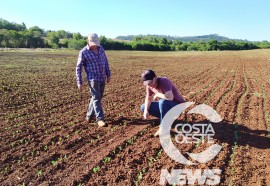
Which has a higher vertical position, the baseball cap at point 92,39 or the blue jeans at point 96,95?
the baseball cap at point 92,39

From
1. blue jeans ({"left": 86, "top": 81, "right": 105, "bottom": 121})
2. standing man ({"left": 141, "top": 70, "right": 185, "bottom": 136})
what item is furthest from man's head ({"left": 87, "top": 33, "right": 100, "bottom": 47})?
standing man ({"left": 141, "top": 70, "right": 185, "bottom": 136})

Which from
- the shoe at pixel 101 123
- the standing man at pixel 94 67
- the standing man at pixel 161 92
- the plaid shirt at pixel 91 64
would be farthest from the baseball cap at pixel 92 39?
the shoe at pixel 101 123

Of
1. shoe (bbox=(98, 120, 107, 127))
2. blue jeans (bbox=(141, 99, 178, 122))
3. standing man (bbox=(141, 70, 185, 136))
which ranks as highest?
standing man (bbox=(141, 70, 185, 136))

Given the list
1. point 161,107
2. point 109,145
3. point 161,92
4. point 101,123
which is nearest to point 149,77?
point 161,92

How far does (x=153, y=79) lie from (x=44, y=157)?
2.40 meters

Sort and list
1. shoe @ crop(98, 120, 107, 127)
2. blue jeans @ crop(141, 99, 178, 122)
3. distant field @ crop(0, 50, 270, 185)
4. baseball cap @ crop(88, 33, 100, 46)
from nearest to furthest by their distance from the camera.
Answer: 1. distant field @ crop(0, 50, 270, 185)
2. blue jeans @ crop(141, 99, 178, 122)
3. baseball cap @ crop(88, 33, 100, 46)
4. shoe @ crop(98, 120, 107, 127)

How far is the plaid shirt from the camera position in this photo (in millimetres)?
6188

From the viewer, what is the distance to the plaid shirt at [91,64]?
20.3 feet

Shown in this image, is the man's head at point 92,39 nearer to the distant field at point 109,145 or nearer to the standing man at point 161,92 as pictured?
the standing man at point 161,92

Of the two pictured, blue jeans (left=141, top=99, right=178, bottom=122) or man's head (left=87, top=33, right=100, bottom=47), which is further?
man's head (left=87, top=33, right=100, bottom=47)

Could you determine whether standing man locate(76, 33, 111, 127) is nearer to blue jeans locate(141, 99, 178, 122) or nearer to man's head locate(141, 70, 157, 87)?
blue jeans locate(141, 99, 178, 122)

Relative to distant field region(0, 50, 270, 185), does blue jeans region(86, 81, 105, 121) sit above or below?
above

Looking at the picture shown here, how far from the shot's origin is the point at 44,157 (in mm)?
5008

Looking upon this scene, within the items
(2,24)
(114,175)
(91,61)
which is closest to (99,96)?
(91,61)
